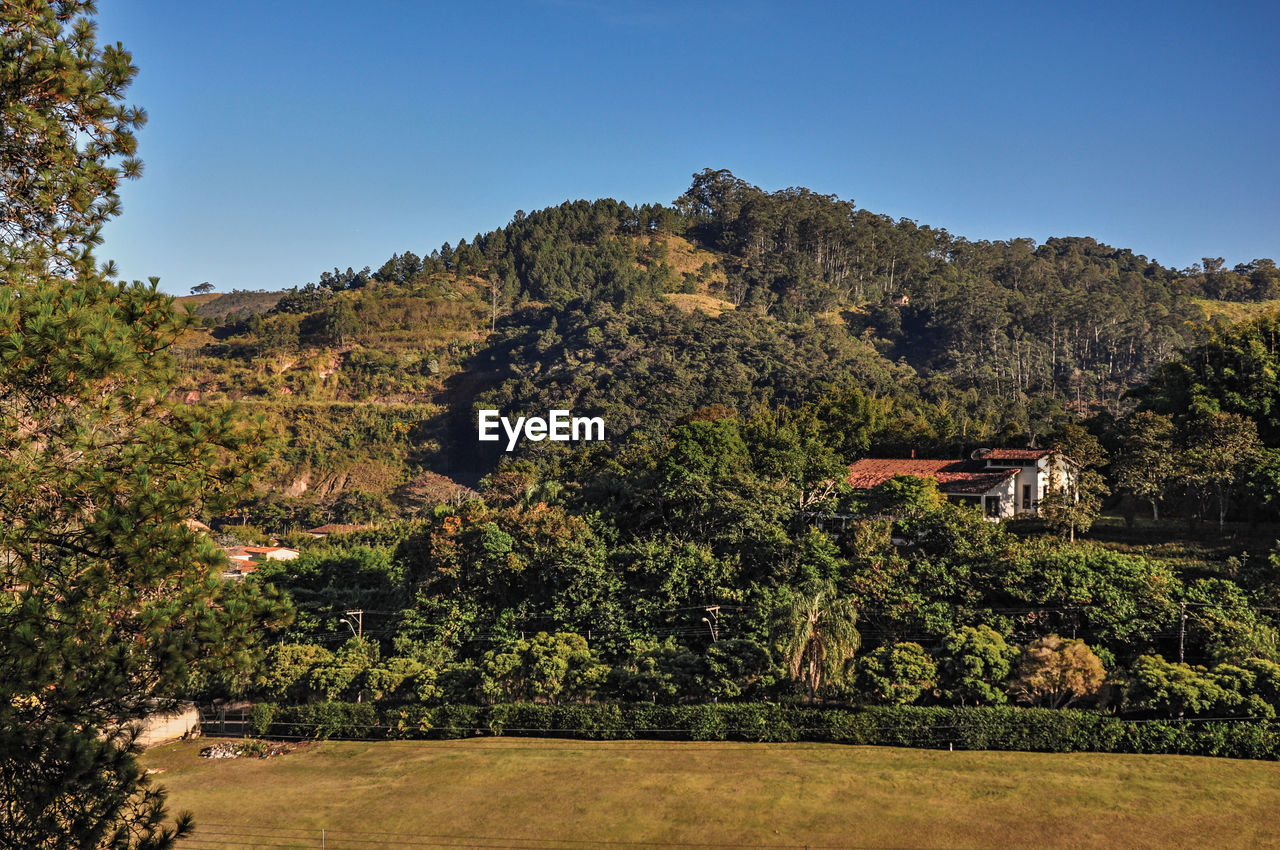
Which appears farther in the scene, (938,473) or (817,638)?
(938,473)

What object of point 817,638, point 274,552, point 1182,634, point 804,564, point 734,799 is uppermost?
point 804,564

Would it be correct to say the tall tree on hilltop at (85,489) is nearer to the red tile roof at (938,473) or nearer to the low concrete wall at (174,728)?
the low concrete wall at (174,728)

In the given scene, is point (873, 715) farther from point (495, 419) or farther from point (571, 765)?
point (495, 419)

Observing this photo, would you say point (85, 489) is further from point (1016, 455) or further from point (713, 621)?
point (1016, 455)

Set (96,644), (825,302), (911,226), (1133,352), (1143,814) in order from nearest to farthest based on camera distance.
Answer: (96,644) < (1143,814) < (1133,352) < (825,302) < (911,226)

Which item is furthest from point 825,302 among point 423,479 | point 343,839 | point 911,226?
point 343,839

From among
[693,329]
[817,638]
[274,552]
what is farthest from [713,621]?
[693,329]
